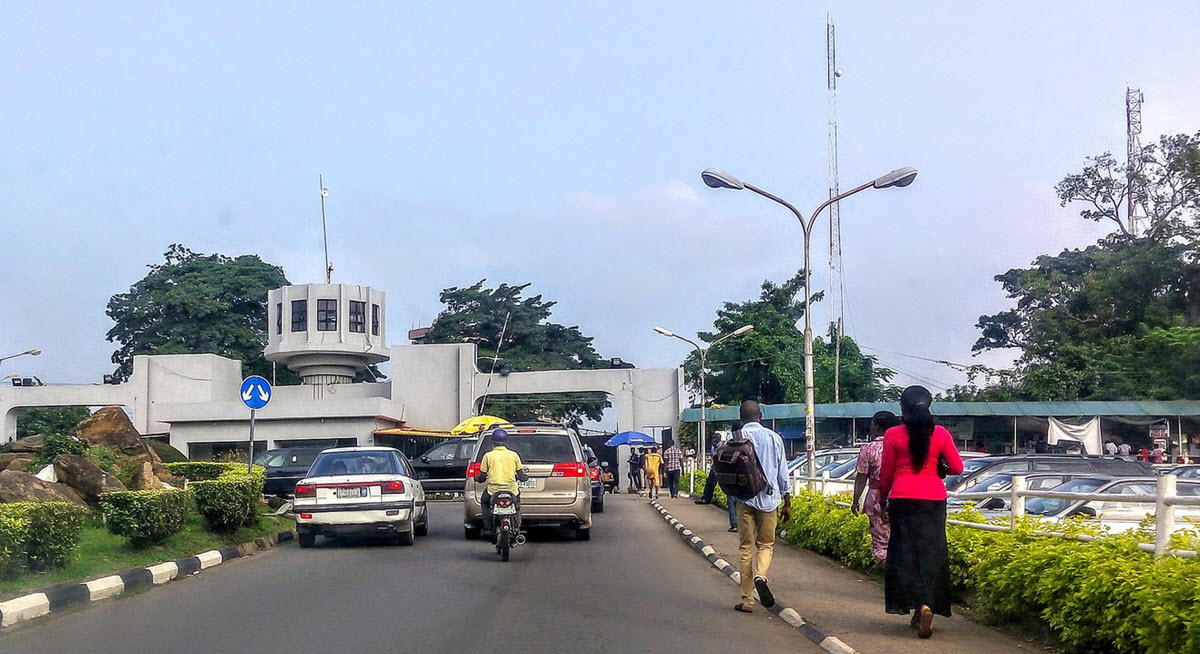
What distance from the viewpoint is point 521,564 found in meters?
14.2

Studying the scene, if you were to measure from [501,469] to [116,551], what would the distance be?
4890mm

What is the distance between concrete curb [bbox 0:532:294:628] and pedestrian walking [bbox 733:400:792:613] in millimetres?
6182

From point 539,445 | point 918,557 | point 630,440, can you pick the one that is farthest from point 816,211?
point 630,440

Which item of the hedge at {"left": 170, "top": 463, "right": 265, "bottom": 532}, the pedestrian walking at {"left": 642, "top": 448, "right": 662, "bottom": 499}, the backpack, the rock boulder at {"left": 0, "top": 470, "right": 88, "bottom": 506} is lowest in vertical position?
the pedestrian walking at {"left": 642, "top": 448, "right": 662, "bottom": 499}

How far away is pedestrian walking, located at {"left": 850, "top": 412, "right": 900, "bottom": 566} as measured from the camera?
10758 millimetres

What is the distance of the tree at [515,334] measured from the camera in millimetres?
64375

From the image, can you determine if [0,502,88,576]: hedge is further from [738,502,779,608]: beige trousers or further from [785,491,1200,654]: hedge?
[785,491,1200,654]: hedge

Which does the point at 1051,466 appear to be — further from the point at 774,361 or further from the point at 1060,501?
the point at 774,361

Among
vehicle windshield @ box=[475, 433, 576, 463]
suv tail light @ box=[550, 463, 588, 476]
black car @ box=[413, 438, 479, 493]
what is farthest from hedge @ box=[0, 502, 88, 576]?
black car @ box=[413, 438, 479, 493]

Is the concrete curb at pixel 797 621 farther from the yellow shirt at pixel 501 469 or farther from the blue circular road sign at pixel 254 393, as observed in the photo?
the blue circular road sign at pixel 254 393

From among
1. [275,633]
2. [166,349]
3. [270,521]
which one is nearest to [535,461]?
[270,521]

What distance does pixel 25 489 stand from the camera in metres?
14.3

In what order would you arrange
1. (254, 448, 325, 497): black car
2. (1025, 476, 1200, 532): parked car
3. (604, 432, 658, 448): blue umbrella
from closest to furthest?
1. (1025, 476, 1200, 532): parked car
2. (254, 448, 325, 497): black car
3. (604, 432, 658, 448): blue umbrella

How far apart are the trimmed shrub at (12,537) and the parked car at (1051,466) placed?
13.9m
